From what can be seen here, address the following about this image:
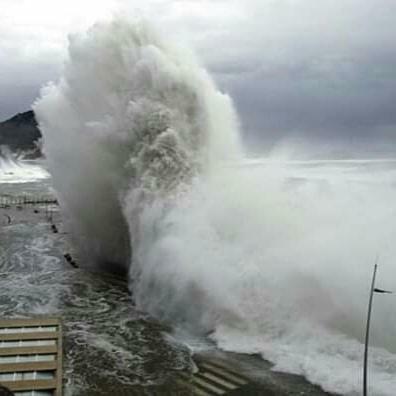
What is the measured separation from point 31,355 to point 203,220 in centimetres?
931

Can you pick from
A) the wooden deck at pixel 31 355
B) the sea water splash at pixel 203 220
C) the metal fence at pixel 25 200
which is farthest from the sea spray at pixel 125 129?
the metal fence at pixel 25 200

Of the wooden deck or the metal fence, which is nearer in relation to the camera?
the wooden deck

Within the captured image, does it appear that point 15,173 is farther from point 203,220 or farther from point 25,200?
point 203,220

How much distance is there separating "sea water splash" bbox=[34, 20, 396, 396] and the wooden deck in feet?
16.1

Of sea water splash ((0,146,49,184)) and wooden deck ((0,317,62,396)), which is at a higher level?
sea water splash ((0,146,49,184))

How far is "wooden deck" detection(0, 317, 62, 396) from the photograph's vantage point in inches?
513

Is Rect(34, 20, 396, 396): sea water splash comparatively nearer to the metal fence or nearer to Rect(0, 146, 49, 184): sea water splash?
the metal fence

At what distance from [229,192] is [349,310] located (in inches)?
301

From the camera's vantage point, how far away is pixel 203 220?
22.2 meters

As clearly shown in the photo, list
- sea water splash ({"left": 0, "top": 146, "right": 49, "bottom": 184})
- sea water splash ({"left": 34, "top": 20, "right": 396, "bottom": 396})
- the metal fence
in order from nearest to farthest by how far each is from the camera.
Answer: sea water splash ({"left": 34, "top": 20, "right": 396, "bottom": 396})
the metal fence
sea water splash ({"left": 0, "top": 146, "right": 49, "bottom": 184})

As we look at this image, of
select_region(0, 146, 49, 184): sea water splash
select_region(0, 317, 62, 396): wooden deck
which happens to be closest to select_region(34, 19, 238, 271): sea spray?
select_region(0, 317, 62, 396): wooden deck

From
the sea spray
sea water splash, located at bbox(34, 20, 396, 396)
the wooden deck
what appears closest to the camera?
the wooden deck

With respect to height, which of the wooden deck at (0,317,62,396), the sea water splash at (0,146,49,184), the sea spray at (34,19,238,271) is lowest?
the wooden deck at (0,317,62,396)

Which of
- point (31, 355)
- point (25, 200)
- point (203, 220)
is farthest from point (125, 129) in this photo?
point (25, 200)
